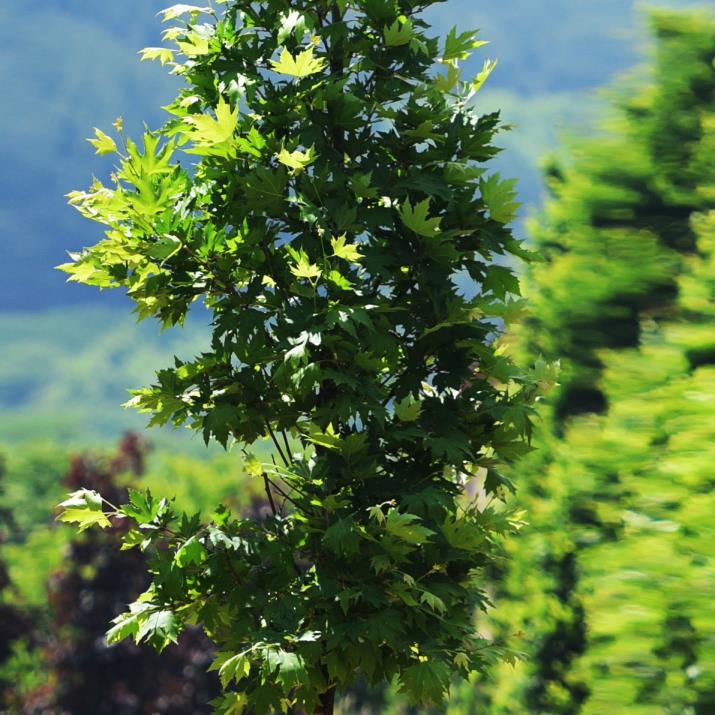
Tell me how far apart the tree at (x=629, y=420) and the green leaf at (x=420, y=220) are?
3998 millimetres

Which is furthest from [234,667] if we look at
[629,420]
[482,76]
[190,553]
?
[629,420]

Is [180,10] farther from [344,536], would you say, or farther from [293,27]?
[344,536]

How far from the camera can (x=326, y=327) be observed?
5.66m

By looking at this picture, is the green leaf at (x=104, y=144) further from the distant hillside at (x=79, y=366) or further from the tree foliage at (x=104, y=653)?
the distant hillside at (x=79, y=366)

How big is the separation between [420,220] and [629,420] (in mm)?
6081

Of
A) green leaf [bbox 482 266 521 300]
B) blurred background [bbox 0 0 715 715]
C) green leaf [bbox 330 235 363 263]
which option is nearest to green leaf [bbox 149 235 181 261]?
green leaf [bbox 330 235 363 263]

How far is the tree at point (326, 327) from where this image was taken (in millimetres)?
5887

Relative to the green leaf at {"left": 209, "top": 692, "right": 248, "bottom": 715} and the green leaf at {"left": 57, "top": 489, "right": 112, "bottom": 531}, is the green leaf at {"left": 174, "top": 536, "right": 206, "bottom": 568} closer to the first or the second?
the green leaf at {"left": 57, "top": 489, "right": 112, "bottom": 531}

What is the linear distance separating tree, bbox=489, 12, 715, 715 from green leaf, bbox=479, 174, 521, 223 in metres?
3.72

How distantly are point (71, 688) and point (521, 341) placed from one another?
10303 millimetres

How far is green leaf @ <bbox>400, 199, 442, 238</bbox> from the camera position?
5852mm

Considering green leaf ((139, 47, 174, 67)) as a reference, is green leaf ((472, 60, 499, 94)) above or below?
below

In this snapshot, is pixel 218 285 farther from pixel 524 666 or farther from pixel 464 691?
pixel 464 691

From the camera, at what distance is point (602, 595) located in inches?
396
